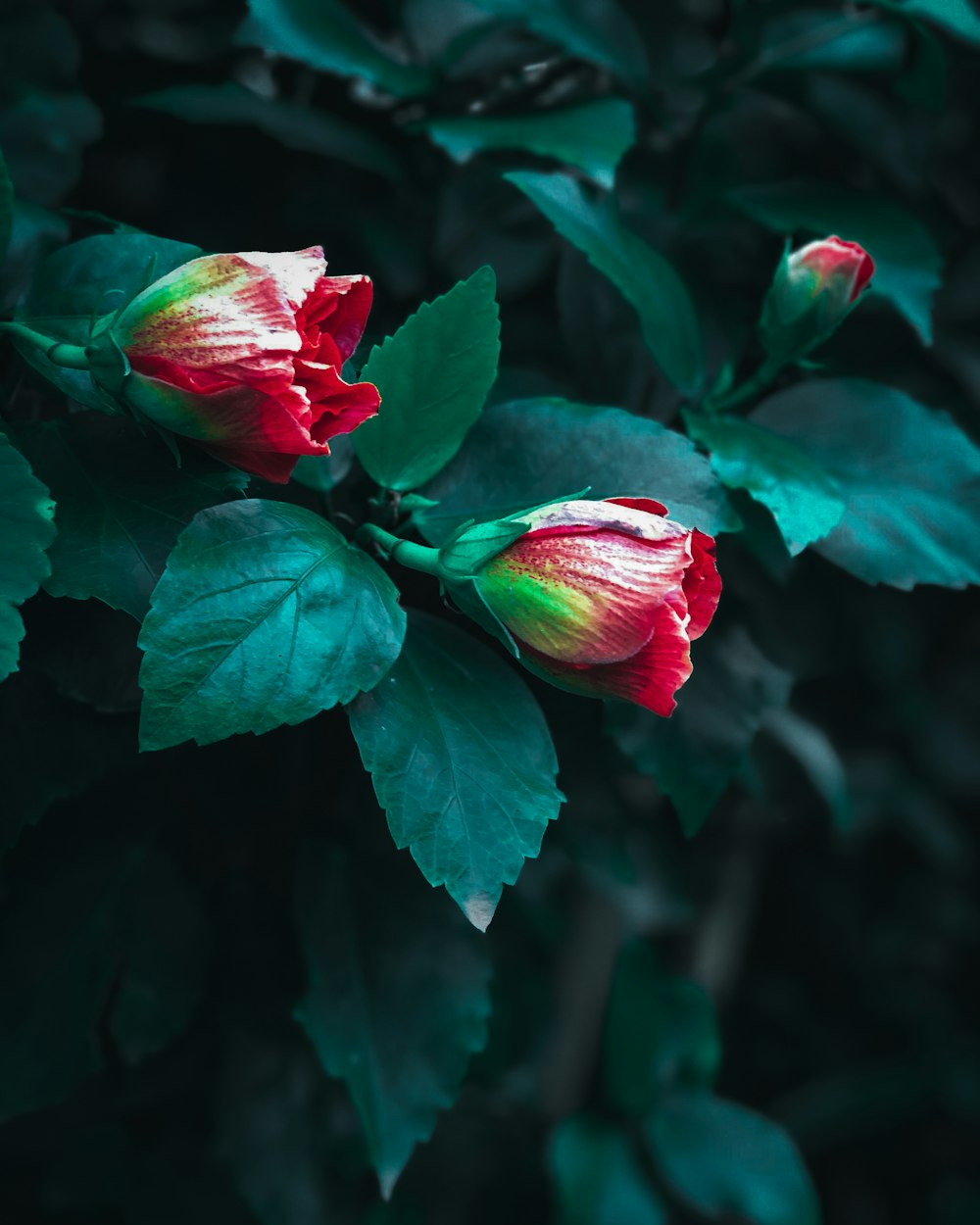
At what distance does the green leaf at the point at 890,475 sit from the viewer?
603 mm

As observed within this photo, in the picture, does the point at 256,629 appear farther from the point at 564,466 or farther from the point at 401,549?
the point at 564,466

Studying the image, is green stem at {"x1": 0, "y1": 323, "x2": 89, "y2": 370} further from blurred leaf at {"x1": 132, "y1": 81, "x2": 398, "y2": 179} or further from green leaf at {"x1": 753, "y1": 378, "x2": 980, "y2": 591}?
green leaf at {"x1": 753, "y1": 378, "x2": 980, "y2": 591}

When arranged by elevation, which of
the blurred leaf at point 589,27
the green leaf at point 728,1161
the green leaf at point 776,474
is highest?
the blurred leaf at point 589,27

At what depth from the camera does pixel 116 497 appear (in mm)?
480

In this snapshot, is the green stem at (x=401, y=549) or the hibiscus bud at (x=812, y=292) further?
the hibiscus bud at (x=812, y=292)

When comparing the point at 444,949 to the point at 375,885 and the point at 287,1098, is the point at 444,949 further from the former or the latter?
the point at 287,1098

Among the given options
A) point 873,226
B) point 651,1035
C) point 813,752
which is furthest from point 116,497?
A: point 651,1035

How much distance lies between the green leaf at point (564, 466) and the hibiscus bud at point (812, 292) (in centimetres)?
14

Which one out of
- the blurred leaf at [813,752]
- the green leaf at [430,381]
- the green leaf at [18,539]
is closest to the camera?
the green leaf at [18,539]

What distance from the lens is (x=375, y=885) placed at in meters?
0.74

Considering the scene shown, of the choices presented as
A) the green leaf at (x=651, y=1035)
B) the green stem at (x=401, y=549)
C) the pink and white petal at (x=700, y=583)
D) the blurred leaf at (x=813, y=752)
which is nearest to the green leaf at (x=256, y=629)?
the green stem at (x=401, y=549)

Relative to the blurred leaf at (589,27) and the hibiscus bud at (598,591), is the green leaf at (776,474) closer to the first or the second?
the hibiscus bud at (598,591)

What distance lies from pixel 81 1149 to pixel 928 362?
0.97 m

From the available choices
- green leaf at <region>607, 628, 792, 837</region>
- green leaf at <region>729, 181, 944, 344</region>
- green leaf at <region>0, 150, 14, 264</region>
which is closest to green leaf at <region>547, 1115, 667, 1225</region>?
green leaf at <region>607, 628, 792, 837</region>
